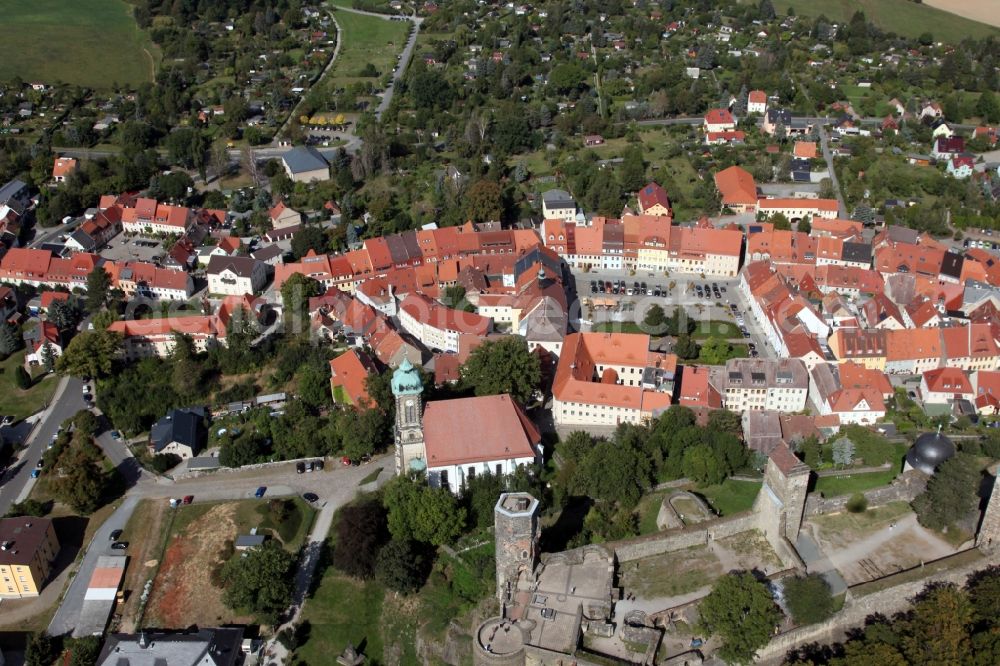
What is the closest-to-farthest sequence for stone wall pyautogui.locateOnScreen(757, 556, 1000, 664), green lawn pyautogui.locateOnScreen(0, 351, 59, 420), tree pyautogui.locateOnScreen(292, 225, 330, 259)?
stone wall pyautogui.locateOnScreen(757, 556, 1000, 664), green lawn pyautogui.locateOnScreen(0, 351, 59, 420), tree pyautogui.locateOnScreen(292, 225, 330, 259)

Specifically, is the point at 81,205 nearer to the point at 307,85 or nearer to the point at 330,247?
the point at 330,247

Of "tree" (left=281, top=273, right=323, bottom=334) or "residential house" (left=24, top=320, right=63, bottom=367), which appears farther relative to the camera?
"tree" (left=281, top=273, right=323, bottom=334)

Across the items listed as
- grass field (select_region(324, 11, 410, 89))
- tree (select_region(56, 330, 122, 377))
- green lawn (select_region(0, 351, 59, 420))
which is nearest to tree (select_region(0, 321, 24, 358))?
green lawn (select_region(0, 351, 59, 420))

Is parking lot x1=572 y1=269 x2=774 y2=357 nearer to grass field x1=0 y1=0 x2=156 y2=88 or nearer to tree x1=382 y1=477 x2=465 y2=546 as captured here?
tree x1=382 y1=477 x2=465 y2=546

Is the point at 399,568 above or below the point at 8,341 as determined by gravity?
above

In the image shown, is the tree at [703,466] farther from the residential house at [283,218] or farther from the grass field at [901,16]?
the grass field at [901,16]

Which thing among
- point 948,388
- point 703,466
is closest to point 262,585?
point 703,466

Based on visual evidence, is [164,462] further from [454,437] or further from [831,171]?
[831,171]
